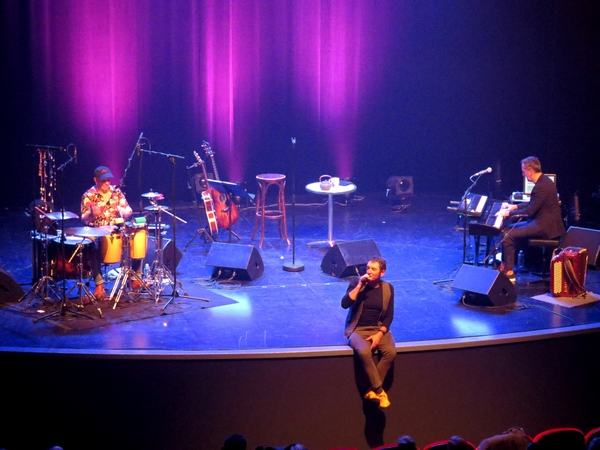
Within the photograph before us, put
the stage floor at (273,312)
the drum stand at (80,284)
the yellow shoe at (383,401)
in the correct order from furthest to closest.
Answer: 1. the drum stand at (80,284)
2. the stage floor at (273,312)
3. the yellow shoe at (383,401)

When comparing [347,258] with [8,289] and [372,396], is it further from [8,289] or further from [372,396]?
[8,289]

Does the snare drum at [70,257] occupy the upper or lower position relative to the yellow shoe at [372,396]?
upper

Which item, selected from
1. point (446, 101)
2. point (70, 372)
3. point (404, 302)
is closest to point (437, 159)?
point (446, 101)

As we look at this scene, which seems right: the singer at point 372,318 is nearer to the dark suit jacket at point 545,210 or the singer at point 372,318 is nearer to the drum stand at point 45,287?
the dark suit jacket at point 545,210

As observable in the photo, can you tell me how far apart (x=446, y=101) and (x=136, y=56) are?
523 cm

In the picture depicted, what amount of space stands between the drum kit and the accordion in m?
3.92

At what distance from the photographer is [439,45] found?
13672mm

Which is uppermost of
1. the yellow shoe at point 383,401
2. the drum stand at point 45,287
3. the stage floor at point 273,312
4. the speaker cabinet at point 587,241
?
the speaker cabinet at point 587,241

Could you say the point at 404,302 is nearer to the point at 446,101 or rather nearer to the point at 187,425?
the point at 187,425

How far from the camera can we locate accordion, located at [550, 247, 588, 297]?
8.39m

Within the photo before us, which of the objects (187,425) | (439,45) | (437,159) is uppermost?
(439,45)

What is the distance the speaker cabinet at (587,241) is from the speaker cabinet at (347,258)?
7.27 ft

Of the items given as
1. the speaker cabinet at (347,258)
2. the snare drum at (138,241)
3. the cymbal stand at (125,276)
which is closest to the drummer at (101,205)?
the cymbal stand at (125,276)

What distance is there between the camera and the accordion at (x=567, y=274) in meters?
8.39
